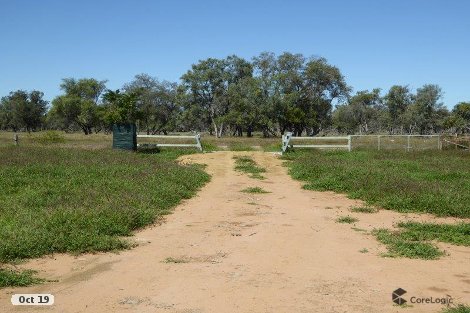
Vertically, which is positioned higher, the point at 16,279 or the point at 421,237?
the point at 16,279

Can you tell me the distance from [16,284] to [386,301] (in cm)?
466

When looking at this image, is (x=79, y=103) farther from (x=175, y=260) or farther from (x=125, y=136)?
(x=175, y=260)

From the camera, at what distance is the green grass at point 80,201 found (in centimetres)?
761

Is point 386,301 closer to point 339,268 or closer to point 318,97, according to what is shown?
point 339,268

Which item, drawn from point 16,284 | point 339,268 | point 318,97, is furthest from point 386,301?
point 318,97

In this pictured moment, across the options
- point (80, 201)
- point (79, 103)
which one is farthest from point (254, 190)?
point (79, 103)

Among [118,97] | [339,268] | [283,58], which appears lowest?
[339,268]

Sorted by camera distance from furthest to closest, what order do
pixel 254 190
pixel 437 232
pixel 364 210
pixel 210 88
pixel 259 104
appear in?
pixel 210 88 < pixel 259 104 < pixel 254 190 < pixel 364 210 < pixel 437 232

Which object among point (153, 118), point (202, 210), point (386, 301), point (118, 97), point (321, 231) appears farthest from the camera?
point (153, 118)

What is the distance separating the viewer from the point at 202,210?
36.5 ft
